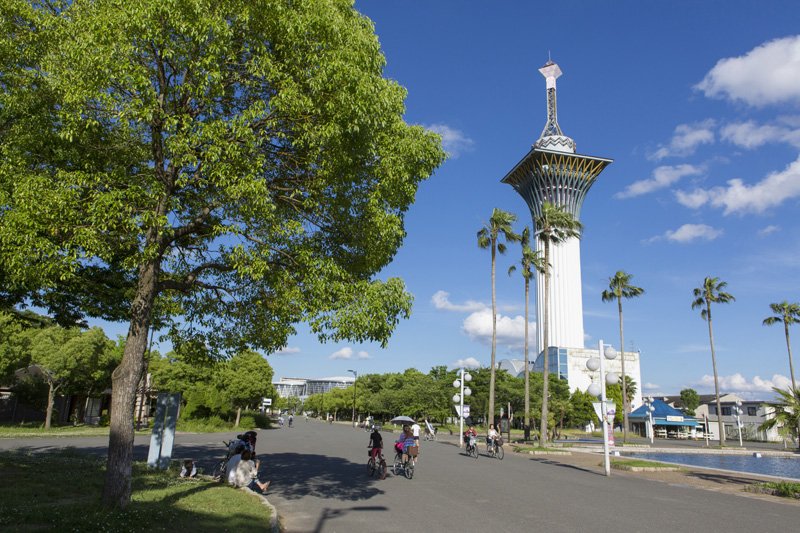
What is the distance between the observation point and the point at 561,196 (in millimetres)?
115500

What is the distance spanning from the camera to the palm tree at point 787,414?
17.1m

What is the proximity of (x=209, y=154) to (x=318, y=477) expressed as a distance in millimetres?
11872

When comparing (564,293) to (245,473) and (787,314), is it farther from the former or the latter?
(245,473)

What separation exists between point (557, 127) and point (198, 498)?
13412 centimetres

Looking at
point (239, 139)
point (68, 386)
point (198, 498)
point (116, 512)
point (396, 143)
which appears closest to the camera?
point (116, 512)

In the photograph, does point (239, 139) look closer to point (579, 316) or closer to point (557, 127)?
point (579, 316)

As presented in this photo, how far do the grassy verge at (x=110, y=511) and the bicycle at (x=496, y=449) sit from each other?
17.0 meters

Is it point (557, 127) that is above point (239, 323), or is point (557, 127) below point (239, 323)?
above

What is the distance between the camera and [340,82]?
9.05 m

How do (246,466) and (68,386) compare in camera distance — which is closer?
(246,466)

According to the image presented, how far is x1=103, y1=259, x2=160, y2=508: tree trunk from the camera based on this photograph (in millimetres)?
8711

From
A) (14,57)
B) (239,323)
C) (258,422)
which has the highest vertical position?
(14,57)

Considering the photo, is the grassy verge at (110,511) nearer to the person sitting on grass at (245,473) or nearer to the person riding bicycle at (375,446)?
the person sitting on grass at (245,473)

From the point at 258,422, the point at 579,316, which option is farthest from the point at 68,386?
the point at 579,316
